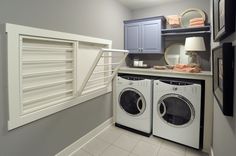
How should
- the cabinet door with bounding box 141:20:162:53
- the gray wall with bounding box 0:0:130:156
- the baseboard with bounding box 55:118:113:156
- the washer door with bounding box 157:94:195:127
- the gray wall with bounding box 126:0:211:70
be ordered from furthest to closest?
the cabinet door with bounding box 141:20:162:53 < the gray wall with bounding box 126:0:211:70 < the washer door with bounding box 157:94:195:127 < the baseboard with bounding box 55:118:113:156 < the gray wall with bounding box 0:0:130:156

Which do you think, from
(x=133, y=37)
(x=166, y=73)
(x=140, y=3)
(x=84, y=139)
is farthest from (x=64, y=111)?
(x=140, y=3)

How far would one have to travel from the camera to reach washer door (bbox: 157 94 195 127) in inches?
83.9

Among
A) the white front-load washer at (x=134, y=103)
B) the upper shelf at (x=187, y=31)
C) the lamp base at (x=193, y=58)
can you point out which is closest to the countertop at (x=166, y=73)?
the white front-load washer at (x=134, y=103)

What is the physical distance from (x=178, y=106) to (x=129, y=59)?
5.35 feet

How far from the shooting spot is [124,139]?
2.43 meters

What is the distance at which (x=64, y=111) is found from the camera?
1953 mm

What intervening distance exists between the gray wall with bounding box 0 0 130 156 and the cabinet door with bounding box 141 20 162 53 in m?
0.56

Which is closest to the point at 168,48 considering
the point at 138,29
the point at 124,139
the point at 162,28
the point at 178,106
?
the point at 162,28

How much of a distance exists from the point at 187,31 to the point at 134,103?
156cm

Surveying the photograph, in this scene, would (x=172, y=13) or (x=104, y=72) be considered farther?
(x=172, y=13)

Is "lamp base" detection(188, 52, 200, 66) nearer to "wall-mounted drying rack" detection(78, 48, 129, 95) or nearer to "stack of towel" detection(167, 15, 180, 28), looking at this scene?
"stack of towel" detection(167, 15, 180, 28)

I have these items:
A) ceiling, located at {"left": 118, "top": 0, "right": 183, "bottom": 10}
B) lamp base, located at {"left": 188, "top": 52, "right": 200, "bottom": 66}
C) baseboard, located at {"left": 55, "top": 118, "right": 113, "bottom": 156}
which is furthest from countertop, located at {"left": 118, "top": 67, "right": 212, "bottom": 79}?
ceiling, located at {"left": 118, "top": 0, "right": 183, "bottom": 10}

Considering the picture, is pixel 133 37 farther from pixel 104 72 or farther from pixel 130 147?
pixel 130 147

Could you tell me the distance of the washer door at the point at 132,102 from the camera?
252cm
